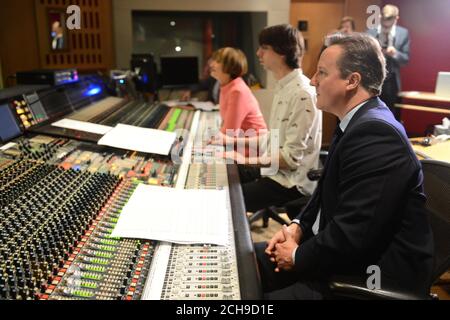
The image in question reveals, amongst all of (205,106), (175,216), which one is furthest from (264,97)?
(175,216)

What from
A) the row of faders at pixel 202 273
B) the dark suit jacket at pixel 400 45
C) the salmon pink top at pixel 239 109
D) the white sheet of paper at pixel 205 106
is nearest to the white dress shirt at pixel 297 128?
the salmon pink top at pixel 239 109

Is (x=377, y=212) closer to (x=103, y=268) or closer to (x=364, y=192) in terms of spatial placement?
(x=364, y=192)

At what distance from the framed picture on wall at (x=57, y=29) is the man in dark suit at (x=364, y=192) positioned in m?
3.01

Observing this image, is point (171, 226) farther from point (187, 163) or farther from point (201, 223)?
point (187, 163)

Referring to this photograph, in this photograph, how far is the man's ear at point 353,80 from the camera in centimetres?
133

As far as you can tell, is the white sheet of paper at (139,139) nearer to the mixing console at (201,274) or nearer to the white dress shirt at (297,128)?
the white dress shirt at (297,128)

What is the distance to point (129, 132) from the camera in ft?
6.86

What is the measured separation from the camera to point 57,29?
3719mm

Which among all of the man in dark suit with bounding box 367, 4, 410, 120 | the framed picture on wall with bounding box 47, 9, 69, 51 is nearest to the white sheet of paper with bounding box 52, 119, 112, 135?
the framed picture on wall with bounding box 47, 9, 69, 51

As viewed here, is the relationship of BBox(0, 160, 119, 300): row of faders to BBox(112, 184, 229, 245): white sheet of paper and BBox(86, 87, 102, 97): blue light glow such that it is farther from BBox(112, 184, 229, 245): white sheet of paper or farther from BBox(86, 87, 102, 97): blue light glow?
BBox(86, 87, 102, 97): blue light glow

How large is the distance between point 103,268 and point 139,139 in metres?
1.08

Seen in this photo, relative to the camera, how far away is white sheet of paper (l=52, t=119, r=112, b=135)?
205cm

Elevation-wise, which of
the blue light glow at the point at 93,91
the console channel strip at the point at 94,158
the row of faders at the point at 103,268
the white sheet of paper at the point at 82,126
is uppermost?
the blue light glow at the point at 93,91
